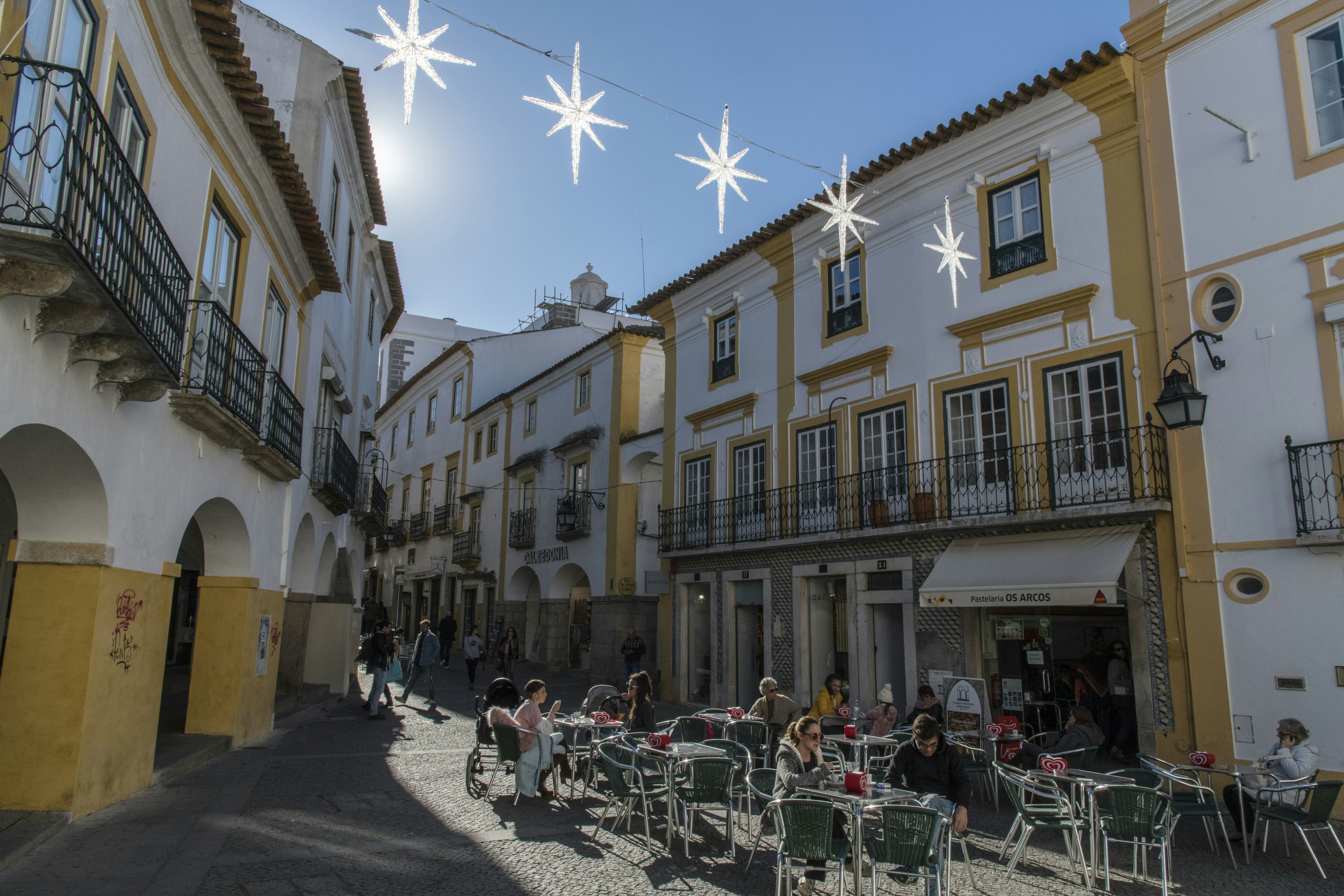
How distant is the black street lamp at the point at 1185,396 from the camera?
968 cm

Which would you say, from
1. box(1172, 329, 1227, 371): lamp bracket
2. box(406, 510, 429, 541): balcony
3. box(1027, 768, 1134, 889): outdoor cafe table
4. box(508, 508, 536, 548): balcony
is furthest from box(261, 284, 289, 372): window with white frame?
box(406, 510, 429, 541): balcony

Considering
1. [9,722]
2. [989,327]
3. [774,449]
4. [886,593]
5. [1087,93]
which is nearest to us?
[9,722]

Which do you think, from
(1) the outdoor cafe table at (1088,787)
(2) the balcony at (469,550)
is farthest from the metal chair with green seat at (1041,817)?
(2) the balcony at (469,550)

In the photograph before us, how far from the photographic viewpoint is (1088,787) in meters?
6.96

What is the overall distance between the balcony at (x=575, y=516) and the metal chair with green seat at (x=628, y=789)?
596 inches

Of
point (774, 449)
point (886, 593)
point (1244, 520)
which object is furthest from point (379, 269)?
point (1244, 520)

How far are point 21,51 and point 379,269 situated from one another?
1897cm

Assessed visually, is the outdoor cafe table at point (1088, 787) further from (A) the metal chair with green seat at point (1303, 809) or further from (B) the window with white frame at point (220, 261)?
(B) the window with white frame at point (220, 261)

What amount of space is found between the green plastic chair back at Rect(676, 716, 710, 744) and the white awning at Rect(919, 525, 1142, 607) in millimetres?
4053

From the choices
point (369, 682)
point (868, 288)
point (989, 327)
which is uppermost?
point (868, 288)

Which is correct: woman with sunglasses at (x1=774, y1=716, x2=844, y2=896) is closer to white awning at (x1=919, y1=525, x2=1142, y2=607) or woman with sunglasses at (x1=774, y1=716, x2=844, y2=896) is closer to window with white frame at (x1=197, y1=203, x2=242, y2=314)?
white awning at (x1=919, y1=525, x2=1142, y2=607)

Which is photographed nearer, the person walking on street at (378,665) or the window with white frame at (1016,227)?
the window with white frame at (1016,227)

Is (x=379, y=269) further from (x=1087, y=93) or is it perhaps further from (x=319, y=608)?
(x=1087, y=93)

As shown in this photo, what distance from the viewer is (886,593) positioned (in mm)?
13844
